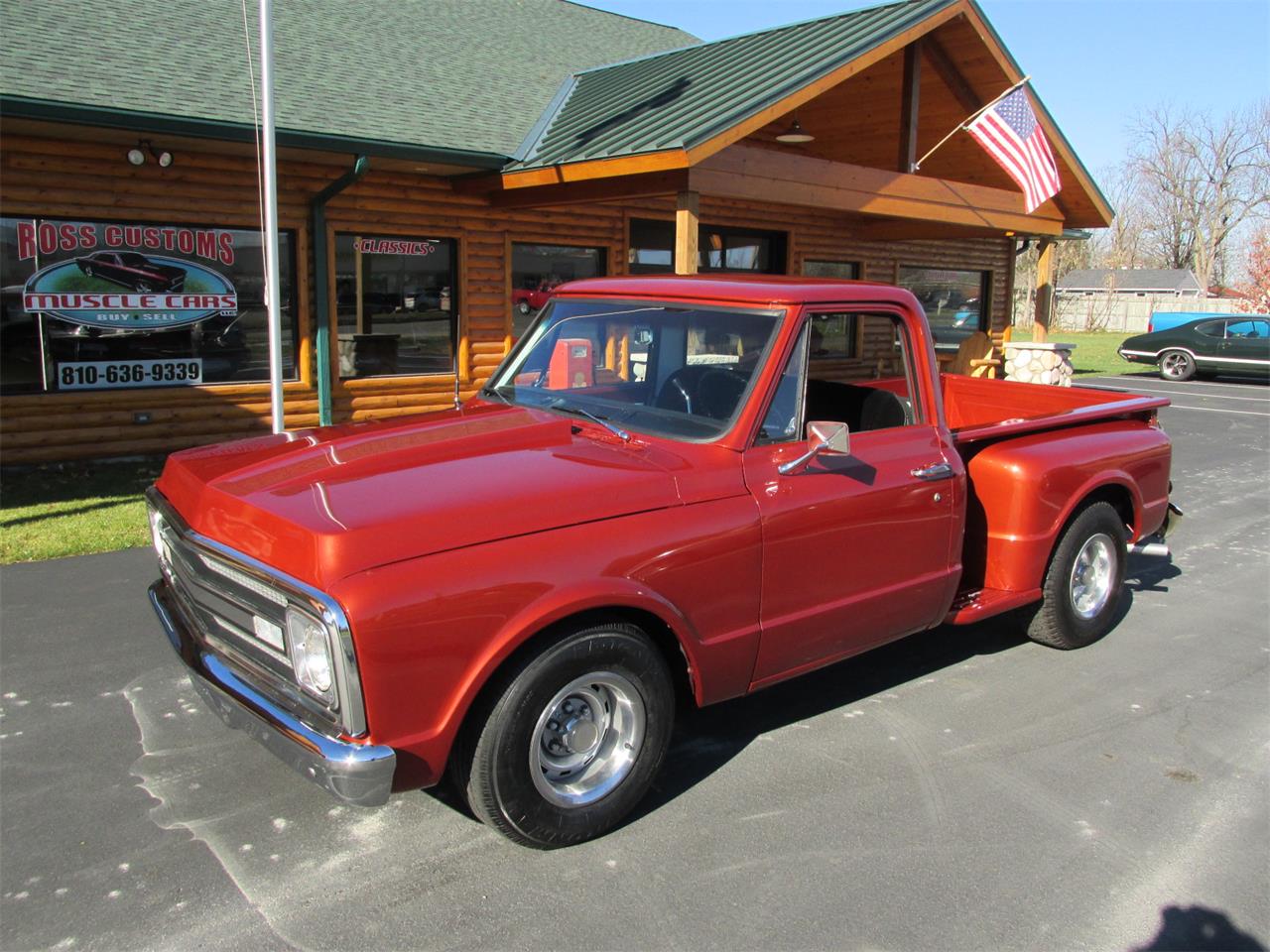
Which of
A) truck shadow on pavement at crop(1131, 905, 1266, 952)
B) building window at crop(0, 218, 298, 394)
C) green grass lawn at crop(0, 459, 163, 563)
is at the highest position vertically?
building window at crop(0, 218, 298, 394)

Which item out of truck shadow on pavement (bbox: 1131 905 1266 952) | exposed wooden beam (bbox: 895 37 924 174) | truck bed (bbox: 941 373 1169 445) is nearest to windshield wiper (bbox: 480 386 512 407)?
truck bed (bbox: 941 373 1169 445)

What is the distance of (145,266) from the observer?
31.0 ft

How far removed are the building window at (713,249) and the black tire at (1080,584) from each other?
829 centimetres

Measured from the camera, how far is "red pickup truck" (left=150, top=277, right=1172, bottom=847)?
9.22 ft

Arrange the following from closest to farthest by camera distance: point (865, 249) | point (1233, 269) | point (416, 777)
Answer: point (416, 777), point (865, 249), point (1233, 269)

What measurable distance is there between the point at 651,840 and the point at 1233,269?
7593cm

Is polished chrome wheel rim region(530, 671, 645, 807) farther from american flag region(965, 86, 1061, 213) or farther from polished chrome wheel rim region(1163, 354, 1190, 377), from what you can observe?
polished chrome wheel rim region(1163, 354, 1190, 377)

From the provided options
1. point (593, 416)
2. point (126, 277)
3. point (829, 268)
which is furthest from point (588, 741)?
point (829, 268)

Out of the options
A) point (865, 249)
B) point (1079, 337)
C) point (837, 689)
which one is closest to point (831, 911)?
point (837, 689)

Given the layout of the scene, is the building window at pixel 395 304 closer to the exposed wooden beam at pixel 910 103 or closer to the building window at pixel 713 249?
the building window at pixel 713 249

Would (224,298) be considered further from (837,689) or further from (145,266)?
(837,689)

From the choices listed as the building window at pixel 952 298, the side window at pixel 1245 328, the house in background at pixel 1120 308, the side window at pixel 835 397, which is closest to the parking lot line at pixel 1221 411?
the building window at pixel 952 298

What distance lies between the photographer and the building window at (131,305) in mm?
8883

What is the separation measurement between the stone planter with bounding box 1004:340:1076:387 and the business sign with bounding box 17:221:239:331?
11394 mm
